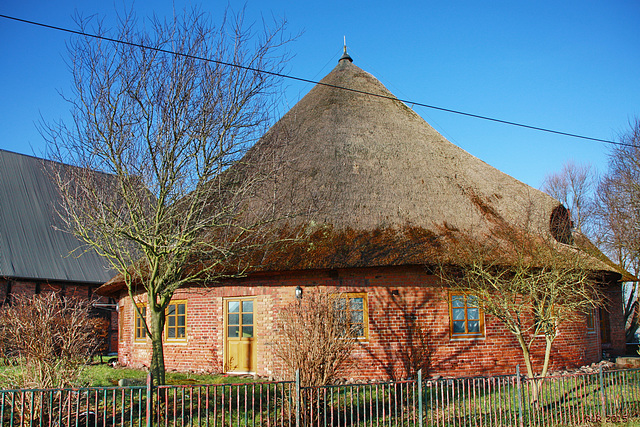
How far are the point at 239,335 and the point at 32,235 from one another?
15.8m

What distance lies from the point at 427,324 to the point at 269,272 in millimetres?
Result: 4137

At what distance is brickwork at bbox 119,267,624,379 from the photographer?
42.7 ft

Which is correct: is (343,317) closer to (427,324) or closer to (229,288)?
(427,324)

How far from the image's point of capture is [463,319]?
1364 centimetres

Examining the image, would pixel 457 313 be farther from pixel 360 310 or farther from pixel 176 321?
pixel 176 321

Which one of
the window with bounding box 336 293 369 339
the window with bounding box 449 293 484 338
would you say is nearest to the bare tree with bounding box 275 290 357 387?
the window with bounding box 336 293 369 339

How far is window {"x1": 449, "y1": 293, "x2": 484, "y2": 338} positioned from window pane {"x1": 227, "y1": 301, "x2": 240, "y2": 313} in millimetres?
5555

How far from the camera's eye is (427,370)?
43.0ft

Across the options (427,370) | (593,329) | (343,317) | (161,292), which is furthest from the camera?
(593,329)

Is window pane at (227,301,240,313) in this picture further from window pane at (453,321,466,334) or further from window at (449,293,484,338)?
window pane at (453,321,466,334)

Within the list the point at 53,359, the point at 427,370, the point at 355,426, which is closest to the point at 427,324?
the point at 427,370

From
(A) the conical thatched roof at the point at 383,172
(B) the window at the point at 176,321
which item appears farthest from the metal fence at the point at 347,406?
(A) the conical thatched roof at the point at 383,172

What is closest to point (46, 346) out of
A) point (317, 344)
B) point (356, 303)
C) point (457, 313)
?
point (317, 344)

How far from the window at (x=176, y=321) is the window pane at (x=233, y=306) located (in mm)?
1578
